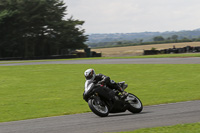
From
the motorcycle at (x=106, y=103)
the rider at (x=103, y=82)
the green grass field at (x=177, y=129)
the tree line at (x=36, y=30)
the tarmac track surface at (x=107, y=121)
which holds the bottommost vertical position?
the tarmac track surface at (x=107, y=121)

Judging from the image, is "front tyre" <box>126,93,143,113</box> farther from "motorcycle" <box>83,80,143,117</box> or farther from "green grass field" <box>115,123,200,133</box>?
"green grass field" <box>115,123,200,133</box>

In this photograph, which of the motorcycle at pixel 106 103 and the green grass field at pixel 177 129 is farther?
the motorcycle at pixel 106 103

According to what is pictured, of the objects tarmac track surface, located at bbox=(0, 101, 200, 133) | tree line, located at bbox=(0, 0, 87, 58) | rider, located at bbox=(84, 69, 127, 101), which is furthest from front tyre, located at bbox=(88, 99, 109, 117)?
tree line, located at bbox=(0, 0, 87, 58)

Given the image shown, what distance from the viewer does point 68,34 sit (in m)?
64.0

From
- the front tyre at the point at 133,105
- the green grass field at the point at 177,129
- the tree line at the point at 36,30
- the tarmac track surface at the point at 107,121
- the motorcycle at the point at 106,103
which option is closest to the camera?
the green grass field at the point at 177,129

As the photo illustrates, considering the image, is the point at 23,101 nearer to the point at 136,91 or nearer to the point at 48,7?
the point at 136,91

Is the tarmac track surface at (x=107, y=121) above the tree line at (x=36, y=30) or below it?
below

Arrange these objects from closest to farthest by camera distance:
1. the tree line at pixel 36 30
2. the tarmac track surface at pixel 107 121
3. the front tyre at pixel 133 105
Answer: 1. the tarmac track surface at pixel 107 121
2. the front tyre at pixel 133 105
3. the tree line at pixel 36 30

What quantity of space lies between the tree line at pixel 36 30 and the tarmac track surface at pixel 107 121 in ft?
172

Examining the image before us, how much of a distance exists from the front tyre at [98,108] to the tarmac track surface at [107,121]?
0.14 m

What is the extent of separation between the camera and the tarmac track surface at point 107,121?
7961 millimetres

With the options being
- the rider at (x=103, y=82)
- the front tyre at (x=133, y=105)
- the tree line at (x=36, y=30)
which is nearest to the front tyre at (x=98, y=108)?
the rider at (x=103, y=82)

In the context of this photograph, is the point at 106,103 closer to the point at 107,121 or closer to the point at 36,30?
the point at 107,121

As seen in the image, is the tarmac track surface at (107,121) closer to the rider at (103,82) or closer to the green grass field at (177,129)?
the green grass field at (177,129)
